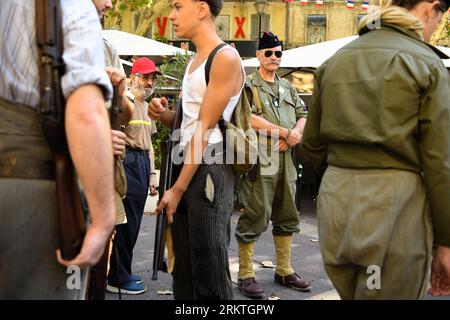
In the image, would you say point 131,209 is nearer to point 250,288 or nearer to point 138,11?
point 250,288

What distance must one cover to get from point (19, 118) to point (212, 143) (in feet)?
3.90

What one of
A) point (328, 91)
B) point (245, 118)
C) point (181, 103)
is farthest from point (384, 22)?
point (181, 103)

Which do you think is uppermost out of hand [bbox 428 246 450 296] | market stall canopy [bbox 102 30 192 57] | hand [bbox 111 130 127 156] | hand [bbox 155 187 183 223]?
hand [bbox 111 130 127 156]

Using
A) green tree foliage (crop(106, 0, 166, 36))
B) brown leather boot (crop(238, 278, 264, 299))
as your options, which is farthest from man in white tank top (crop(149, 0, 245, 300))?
green tree foliage (crop(106, 0, 166, 36))

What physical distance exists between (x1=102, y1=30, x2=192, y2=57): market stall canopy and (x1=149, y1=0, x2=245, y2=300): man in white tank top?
842 centimetres

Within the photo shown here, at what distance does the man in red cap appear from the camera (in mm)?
4594

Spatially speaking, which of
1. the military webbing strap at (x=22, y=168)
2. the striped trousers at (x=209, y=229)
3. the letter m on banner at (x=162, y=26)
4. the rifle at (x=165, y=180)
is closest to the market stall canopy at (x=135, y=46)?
the rifle at (x=165, y=180)

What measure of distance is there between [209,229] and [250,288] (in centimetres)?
195

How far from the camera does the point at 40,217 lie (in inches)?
68.7

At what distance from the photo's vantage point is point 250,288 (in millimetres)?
4566

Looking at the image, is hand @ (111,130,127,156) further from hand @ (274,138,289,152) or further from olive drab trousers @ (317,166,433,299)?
hand @ (274,138,289,152)
